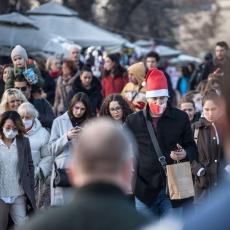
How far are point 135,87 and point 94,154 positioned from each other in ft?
30.2

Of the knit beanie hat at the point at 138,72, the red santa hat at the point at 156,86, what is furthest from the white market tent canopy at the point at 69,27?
the red santa hat at the point at 156,86

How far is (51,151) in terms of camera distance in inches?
396

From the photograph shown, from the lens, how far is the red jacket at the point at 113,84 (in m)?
15.6

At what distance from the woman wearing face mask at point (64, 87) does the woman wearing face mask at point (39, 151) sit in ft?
10.3

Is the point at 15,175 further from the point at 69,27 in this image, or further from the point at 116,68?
the point at 69,27

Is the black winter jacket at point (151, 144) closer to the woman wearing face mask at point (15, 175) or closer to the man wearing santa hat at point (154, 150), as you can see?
the man wearing santa hat at point (154, 150)

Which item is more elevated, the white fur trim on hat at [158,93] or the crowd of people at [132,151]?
the white fur trim on hat at [158,93]

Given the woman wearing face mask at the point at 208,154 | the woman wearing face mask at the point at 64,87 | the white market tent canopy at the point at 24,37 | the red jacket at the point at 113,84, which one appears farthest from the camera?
the white market tent canopy at the point at 24,37

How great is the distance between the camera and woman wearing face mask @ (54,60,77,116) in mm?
14172

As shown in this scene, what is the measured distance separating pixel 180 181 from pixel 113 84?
6.74 m

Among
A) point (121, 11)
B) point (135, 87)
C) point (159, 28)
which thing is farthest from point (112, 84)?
point (159, 28)

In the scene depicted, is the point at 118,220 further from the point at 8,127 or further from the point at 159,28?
the point at 159,28

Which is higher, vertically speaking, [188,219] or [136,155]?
[188,219]

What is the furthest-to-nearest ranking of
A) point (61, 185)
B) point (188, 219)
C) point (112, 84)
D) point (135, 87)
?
1. point (112, 84)
2. point (135, 87)
3. point (61, 185)
4. point (188, 219)
